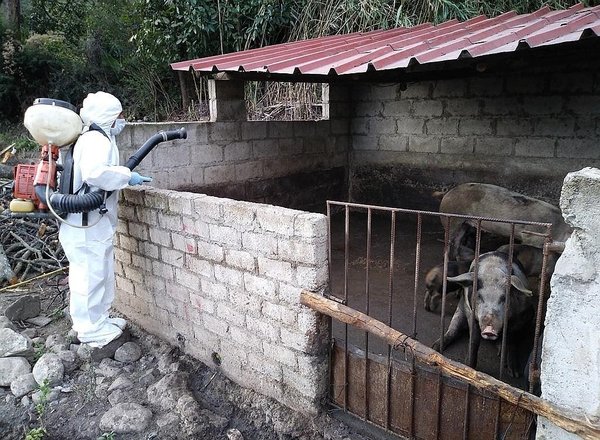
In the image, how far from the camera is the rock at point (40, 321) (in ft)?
16.6

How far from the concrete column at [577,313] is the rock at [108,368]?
329 centimetres

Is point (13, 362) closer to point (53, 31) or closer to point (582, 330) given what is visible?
point (582, 330)

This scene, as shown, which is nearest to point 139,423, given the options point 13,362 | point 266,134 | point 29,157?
point 13,362

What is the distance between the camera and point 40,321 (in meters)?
5.09

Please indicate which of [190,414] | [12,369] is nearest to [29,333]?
[12,369]

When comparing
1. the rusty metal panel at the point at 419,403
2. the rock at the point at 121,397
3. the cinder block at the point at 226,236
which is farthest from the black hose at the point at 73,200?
the rusty metal panel at the point at 419,403

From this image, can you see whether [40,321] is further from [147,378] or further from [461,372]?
[461,372]

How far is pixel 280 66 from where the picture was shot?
4812mm

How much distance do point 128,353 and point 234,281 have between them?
4.53 ft

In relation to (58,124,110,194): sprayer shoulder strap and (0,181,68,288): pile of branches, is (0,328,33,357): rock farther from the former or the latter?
(0,181,68,288): pile of branches

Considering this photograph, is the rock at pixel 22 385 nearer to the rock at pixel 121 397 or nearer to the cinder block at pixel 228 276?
the rock at pixel 121 397

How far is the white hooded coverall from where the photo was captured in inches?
149

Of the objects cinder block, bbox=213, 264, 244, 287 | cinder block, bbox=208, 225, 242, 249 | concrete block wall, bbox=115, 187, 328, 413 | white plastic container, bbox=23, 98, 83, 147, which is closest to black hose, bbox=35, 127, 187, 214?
white plastic container, bbox=23, 98, 83, 147

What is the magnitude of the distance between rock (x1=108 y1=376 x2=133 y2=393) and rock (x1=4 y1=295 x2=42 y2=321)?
181 cm
